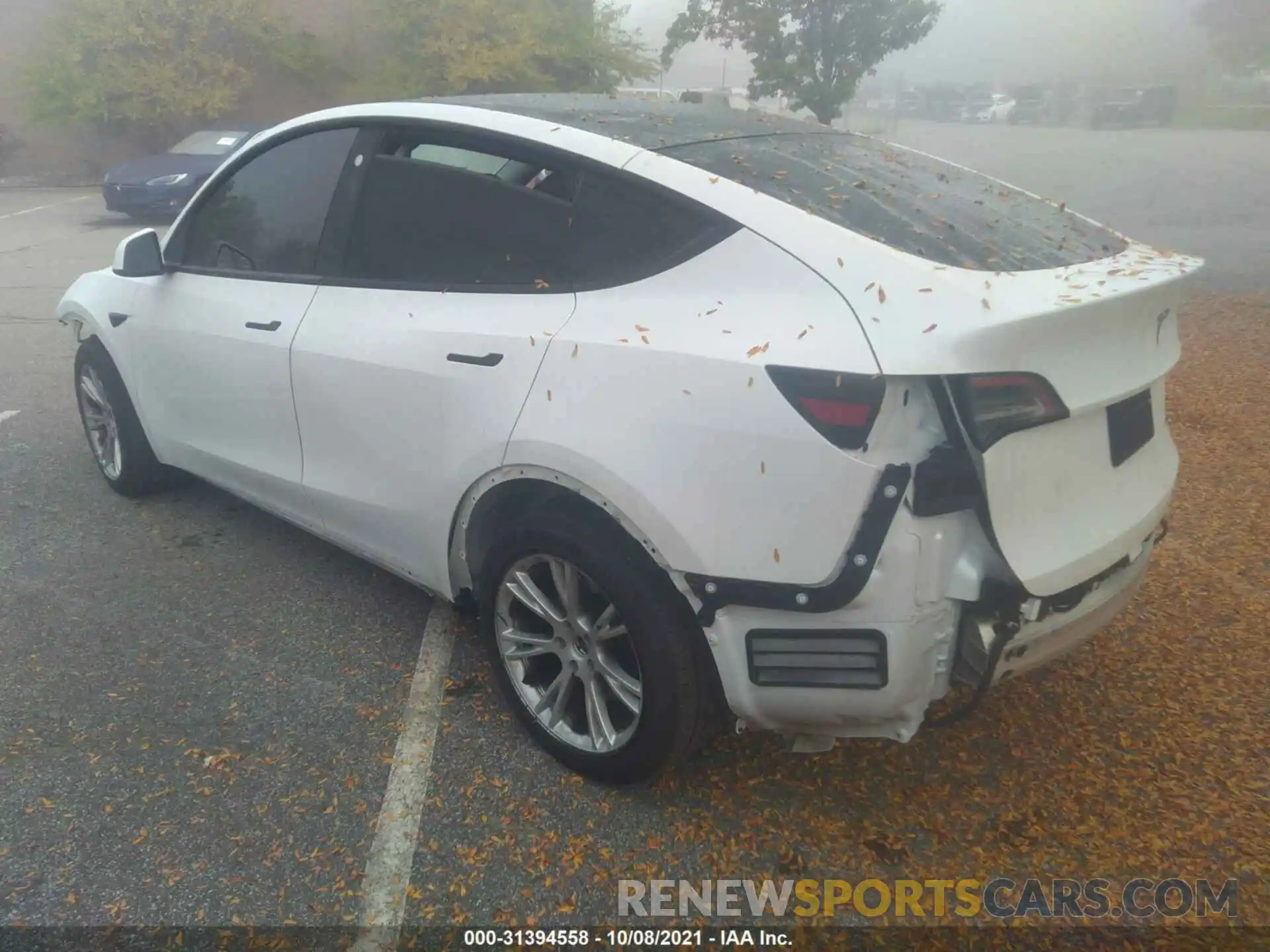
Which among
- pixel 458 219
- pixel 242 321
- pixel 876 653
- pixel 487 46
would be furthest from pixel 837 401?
pixel 487 46

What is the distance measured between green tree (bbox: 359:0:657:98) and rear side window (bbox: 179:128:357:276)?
2049cm

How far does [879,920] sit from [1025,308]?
1440mm

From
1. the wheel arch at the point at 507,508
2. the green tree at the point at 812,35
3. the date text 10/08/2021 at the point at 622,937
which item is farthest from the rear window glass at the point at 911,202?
the green tree at the point at 812,35

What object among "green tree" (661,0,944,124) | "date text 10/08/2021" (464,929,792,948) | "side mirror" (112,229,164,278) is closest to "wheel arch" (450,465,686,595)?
"date text 10/08/2021" (464,929,792,948)

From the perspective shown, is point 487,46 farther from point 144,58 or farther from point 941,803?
point 941,803

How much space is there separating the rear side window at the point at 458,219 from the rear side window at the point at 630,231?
0.06 meters

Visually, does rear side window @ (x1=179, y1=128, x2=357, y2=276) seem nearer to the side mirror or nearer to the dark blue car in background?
the side mirror

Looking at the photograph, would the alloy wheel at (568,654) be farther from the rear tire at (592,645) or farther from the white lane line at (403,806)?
the white lane line at (403,806)

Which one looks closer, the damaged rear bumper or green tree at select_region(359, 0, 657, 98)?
the damaged rear bumper

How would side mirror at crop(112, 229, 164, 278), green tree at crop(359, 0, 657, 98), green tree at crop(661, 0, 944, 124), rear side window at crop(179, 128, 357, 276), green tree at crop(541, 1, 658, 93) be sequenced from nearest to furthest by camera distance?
rear side window at crop(179, 128, 357, 276) → side mirror at crop(112, 229, 164, 278) → green tree at crop(661, 0, 944, 124) → green tree at crop(359, 0, 657, 98) → green tree at crop(541, 1, 658, 93)

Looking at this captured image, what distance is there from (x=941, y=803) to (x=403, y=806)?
1.45 meters

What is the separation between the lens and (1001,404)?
207cm

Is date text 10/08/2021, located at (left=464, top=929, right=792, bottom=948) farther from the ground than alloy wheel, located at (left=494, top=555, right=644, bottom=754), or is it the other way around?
alloy wheel, located at (left=494, top=555, right=644, bottom=754)

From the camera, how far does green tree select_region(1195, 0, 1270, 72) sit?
15.1m
